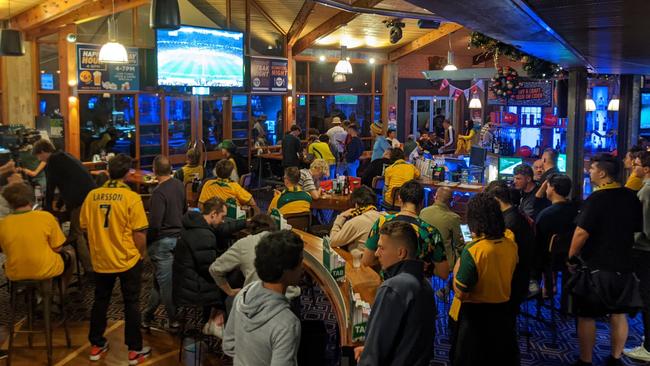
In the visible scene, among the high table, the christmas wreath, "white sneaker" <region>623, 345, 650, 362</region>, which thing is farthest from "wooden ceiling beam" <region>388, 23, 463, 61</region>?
the high table

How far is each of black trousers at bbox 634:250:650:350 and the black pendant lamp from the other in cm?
486

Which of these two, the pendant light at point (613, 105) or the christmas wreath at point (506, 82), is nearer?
the christmas wreath at point (506, 82)

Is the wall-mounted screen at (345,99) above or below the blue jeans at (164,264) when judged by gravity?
above

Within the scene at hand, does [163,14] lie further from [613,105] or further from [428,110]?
[428,110]

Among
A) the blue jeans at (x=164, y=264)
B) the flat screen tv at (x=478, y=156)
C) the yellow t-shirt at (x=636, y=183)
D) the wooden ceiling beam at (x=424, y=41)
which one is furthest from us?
the wooden ceiling beam at (x=424, y=41)

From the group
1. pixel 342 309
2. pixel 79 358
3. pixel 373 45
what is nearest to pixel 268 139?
pixel 373 45

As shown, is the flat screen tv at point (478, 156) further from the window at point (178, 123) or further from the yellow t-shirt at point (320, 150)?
the window at point (178, 123)

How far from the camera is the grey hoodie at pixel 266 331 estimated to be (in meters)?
2.64

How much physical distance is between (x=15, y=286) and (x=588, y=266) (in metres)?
4.46

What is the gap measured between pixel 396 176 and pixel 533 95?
298cm

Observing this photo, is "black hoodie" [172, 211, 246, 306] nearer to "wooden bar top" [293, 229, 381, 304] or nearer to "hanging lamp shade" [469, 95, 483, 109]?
"wooden bar top" [293, 229, 381, 304]

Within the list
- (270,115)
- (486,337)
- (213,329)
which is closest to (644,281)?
(486,337)

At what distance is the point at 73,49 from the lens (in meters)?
11.3

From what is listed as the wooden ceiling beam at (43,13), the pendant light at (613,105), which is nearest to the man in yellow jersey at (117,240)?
Answer: the wooden ceiling beam at (43,13)
